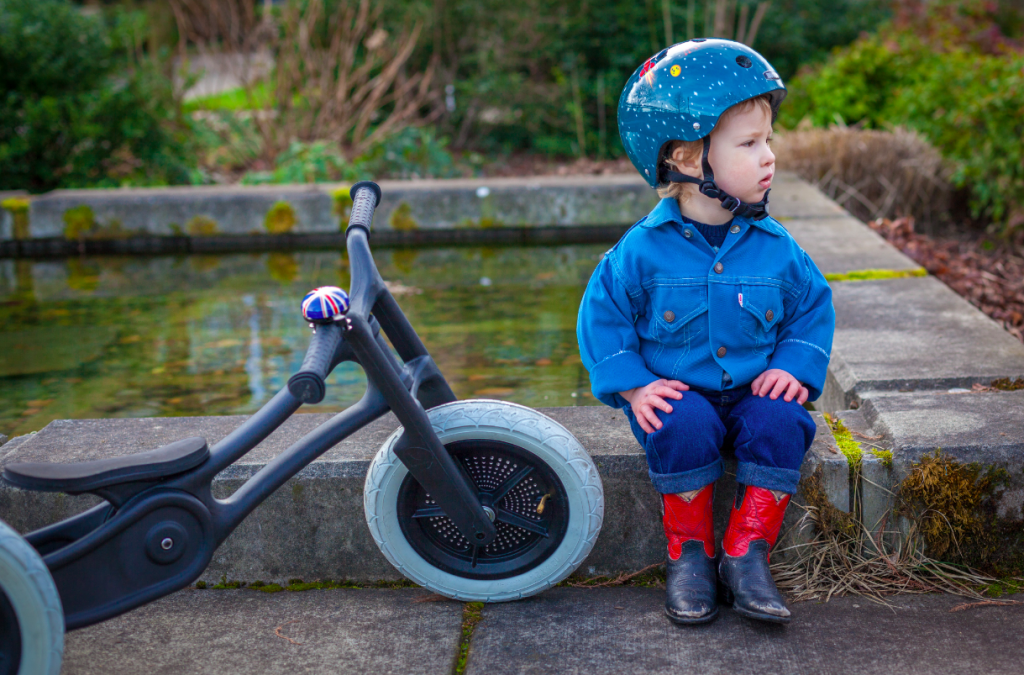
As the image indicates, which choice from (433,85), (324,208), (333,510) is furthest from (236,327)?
(433,85)

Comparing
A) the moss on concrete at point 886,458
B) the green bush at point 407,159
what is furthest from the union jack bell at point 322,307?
the green bush at point 407,159

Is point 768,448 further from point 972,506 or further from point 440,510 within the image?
point 440,510

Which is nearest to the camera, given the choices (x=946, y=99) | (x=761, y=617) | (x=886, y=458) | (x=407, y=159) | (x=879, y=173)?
(x=761, y=617)

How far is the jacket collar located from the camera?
2258mm

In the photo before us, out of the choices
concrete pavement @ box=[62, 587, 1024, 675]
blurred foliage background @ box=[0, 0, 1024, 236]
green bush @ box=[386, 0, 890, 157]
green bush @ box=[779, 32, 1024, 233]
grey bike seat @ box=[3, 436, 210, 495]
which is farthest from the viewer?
green bush @ box=[386, 0, 890, 157]

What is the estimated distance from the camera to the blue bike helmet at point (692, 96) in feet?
7.04

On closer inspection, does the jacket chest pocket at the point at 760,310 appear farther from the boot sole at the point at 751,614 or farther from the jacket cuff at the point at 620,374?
the boot sole at the point at 751,614

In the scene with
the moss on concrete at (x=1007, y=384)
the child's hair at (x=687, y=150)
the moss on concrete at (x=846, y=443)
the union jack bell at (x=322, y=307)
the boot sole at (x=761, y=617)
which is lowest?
the boot sole at (x=761, y=617)

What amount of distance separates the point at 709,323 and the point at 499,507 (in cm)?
64

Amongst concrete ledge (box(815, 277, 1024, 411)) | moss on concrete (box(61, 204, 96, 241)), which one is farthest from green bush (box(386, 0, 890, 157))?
concrete ledge (box(815, 277, 1024, 411))

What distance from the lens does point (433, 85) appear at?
955cm

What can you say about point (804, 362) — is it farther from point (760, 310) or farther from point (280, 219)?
point (280, 219)

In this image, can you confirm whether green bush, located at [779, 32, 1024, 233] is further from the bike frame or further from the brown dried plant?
the bike frame

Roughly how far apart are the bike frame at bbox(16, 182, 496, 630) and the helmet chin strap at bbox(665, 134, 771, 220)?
77cm
